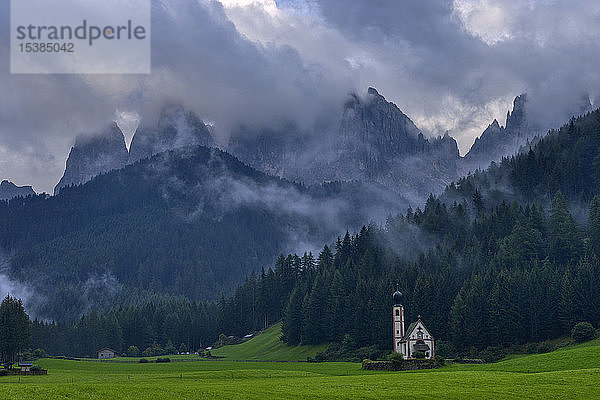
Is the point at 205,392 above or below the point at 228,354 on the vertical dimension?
above

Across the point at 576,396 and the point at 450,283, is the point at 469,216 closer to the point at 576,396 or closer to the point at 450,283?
the point at 450,283

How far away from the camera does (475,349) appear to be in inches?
4250

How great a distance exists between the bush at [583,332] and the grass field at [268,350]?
178ft

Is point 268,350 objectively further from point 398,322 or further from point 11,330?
point 11,330

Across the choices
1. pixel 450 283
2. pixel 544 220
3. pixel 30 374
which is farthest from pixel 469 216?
pixel 30 374

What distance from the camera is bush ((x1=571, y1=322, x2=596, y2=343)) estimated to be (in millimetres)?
97688

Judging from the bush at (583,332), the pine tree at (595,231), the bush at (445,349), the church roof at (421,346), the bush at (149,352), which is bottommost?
the bush at (149,352)

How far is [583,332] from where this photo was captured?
320 ft

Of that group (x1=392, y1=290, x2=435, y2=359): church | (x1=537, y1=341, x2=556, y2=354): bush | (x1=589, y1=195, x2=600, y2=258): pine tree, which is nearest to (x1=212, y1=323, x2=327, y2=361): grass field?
(x1=392, y1=290, x2=435, y2=359): church

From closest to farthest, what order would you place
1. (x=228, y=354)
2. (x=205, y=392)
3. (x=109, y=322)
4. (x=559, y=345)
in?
1. (x=205, y=392)
2. (x=559, y=345)
3. (x=228, y=354)
4. (x=109, y=322)

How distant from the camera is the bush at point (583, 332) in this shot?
3846 inches

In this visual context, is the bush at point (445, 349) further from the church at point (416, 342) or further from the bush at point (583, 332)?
the bush at point (583, 332)

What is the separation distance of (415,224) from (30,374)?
4694 inches

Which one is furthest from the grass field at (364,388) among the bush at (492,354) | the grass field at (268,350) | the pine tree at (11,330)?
the pine tree at (11,330)
